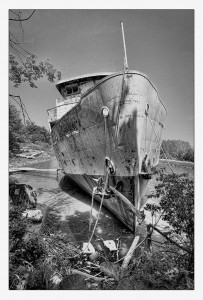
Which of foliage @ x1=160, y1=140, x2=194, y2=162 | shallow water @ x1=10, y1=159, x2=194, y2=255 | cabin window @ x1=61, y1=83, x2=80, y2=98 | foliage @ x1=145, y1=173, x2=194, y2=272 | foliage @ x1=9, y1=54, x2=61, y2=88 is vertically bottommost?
shallow water @ x1=10, y1=159, x2=194, y2=255

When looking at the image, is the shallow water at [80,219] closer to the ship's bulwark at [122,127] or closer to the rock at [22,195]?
the ship's bulwark at [122,127]

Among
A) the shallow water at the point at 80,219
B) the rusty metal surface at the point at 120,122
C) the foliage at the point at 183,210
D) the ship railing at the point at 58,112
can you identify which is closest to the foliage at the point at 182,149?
the rusty metal surface at the point at 120,122

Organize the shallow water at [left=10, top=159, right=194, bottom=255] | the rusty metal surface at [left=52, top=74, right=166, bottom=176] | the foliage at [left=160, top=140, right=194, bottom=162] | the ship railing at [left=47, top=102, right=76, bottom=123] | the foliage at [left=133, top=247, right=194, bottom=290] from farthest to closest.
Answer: the ship railing at [left=47, top=102, right=76, bottom=123]
the foliage at [left=160, top=140, right=194, bottom=162]
the shallow water at [left=10, top=159, right=194, bottom=255]
the rusty metal surface at [left=52, top=74, right=166, bottom=176]
the foliage at [left=133, top=247, right=194, bottom=290]

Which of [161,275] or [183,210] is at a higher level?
[183,210]

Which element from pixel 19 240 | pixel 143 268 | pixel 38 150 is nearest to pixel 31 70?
pixel 19 240

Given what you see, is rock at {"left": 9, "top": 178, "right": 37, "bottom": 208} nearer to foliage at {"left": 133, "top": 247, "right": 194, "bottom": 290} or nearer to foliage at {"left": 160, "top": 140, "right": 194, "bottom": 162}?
foliage at {"left": 133, "top": 247, "right": 194, "bottom": 290}

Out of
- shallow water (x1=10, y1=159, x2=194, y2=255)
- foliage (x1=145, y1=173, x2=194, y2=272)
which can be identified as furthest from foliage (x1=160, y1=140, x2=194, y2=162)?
shallow water (x1=10, y1=159, x2=194, y2=255)

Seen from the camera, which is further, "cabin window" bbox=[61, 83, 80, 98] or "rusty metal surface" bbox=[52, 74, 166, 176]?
"cabin window" bbox=[61, 83, 80, 98]

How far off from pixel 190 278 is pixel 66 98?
9.09 metres

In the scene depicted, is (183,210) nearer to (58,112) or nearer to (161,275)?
(161,275)

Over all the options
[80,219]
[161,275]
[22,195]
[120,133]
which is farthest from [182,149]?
[161,275]

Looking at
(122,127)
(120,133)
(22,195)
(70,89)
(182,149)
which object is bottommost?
(22,195)

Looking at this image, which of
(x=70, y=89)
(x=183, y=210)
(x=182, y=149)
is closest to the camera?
(x=183, y=210)

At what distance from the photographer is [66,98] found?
9.93 meters
